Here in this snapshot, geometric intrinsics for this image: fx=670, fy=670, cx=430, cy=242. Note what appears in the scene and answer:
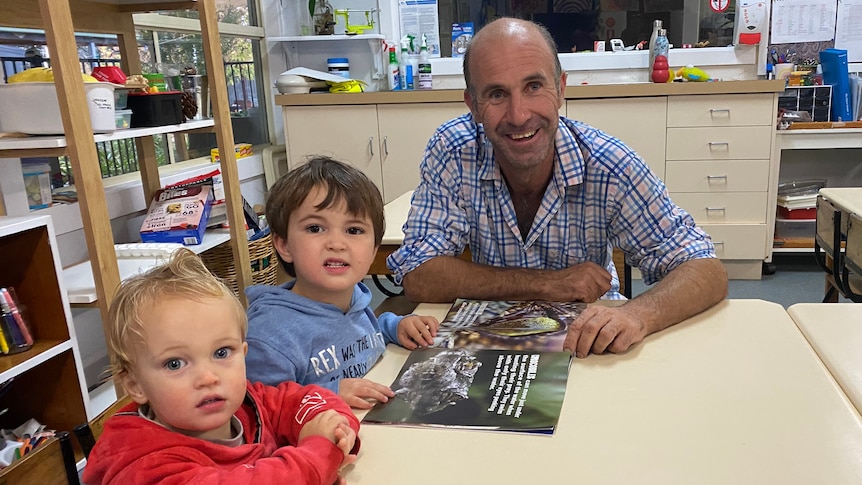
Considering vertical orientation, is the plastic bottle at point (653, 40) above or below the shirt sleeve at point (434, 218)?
above

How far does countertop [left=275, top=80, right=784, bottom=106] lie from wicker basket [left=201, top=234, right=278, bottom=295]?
3.97 feet

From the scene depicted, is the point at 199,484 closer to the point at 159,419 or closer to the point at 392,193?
the point at 159,419

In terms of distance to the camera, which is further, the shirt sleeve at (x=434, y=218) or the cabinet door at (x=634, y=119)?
the cabinet door at (x=634, y=119)

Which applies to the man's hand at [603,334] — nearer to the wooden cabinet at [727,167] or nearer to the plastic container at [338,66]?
the wooden cabinet at [727,167]

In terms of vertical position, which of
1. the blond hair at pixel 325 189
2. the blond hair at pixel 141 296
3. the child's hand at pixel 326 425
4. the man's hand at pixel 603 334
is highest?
the blond hair at pixel 325 189

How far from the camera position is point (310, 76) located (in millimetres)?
3678

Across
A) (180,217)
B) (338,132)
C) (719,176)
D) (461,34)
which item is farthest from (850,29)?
(180,217)

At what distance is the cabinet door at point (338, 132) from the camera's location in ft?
11.8

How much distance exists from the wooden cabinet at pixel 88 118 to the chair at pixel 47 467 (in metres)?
1.09

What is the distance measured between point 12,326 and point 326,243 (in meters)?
1.11

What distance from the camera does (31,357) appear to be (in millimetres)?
1640

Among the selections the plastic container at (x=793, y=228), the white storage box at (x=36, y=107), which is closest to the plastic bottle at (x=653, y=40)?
the plastic container at (x=793, y=228)

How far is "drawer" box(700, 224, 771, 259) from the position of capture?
3.43m

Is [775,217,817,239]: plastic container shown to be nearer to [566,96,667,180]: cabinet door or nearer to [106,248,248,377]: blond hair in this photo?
[566,96,667,180]: cabinet door
